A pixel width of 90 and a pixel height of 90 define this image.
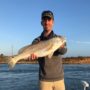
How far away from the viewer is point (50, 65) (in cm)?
592

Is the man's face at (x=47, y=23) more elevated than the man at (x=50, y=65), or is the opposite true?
the man's face at (x=47, y=23)

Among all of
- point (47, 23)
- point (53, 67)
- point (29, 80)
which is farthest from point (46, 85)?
point (29, 80)

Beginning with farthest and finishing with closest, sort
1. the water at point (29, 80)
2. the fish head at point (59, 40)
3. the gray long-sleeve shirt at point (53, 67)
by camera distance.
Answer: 1. the water at point (29, 80)
2. the gray long-sleeve shirt at point (53, 67)
3. the fish head at point (59, 40)

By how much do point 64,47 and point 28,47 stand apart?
0.71 meters

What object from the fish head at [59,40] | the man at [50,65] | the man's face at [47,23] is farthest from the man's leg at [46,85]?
the man's face at [47,23]

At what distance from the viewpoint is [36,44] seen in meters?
5.94

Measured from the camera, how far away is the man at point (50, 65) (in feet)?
19.4

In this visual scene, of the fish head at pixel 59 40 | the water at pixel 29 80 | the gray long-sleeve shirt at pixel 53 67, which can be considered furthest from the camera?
the water at pixel 29 80

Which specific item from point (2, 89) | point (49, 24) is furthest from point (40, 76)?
point (2, 89)

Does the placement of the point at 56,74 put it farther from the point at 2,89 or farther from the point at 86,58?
the point at 86,58

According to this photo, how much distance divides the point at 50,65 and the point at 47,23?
2.76 feet

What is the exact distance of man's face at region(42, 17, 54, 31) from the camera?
6004 mm

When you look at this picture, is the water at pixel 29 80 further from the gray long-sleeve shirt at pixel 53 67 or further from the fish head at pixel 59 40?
the fish head at pixel 59 40

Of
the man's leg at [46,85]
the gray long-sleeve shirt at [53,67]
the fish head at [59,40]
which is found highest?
the fish head at [59,40]
